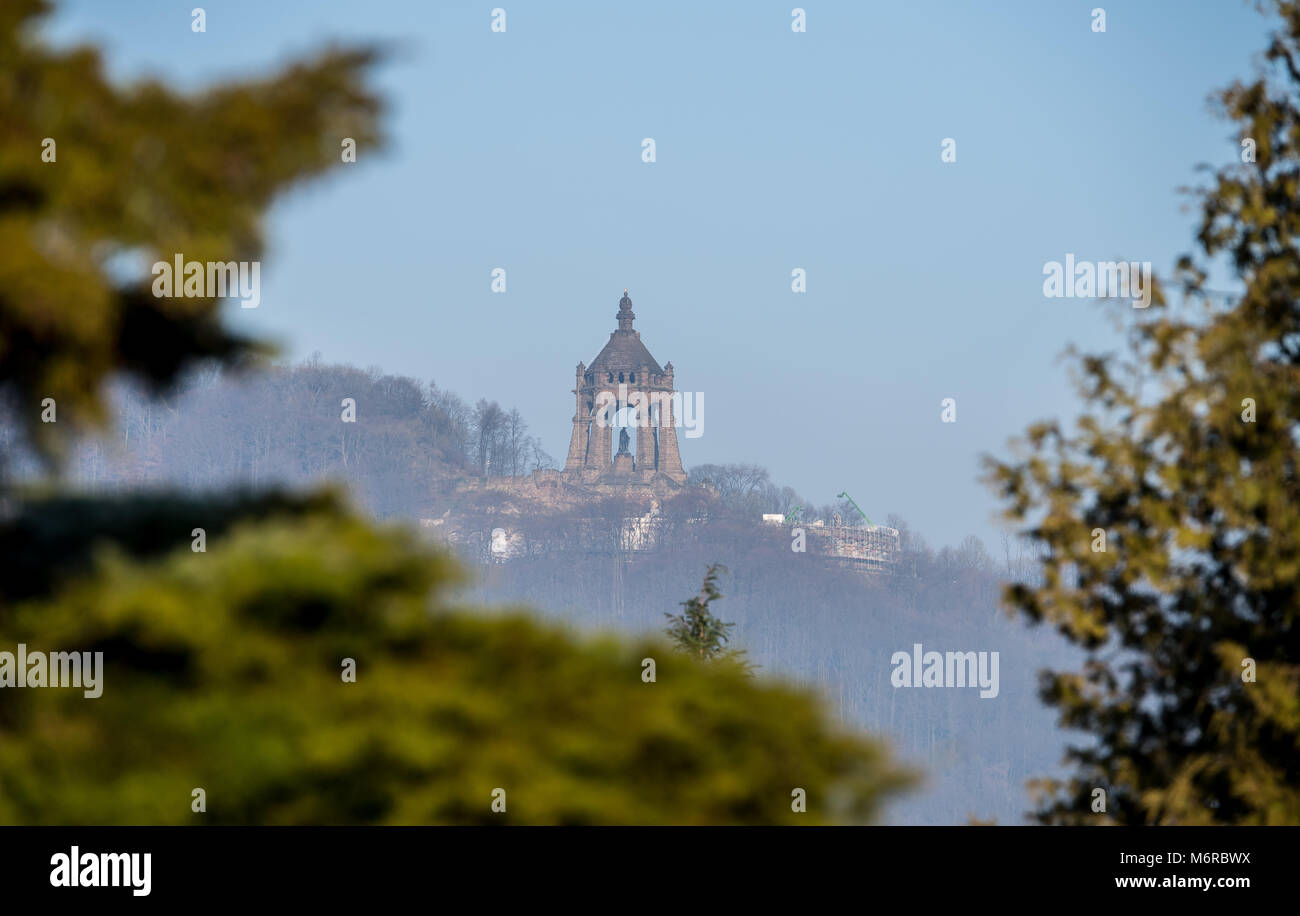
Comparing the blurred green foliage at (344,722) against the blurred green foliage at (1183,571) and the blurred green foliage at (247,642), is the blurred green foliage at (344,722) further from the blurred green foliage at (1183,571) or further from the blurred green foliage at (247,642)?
the blurred green foliage at (1183,571)

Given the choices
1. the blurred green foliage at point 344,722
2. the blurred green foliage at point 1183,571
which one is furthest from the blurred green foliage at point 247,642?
the blurred green foliage at point 1183,571

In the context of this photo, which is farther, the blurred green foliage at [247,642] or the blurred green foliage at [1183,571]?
the blurred green foliage at [1183,571]

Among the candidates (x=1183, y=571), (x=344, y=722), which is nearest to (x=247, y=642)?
(x=344, y=722)

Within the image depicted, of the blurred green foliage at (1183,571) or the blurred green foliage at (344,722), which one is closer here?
the blurred green foliage at (344,722)

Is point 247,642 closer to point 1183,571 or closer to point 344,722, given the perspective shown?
point 344,722

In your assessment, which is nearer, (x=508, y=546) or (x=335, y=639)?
(x=335, y=639)
